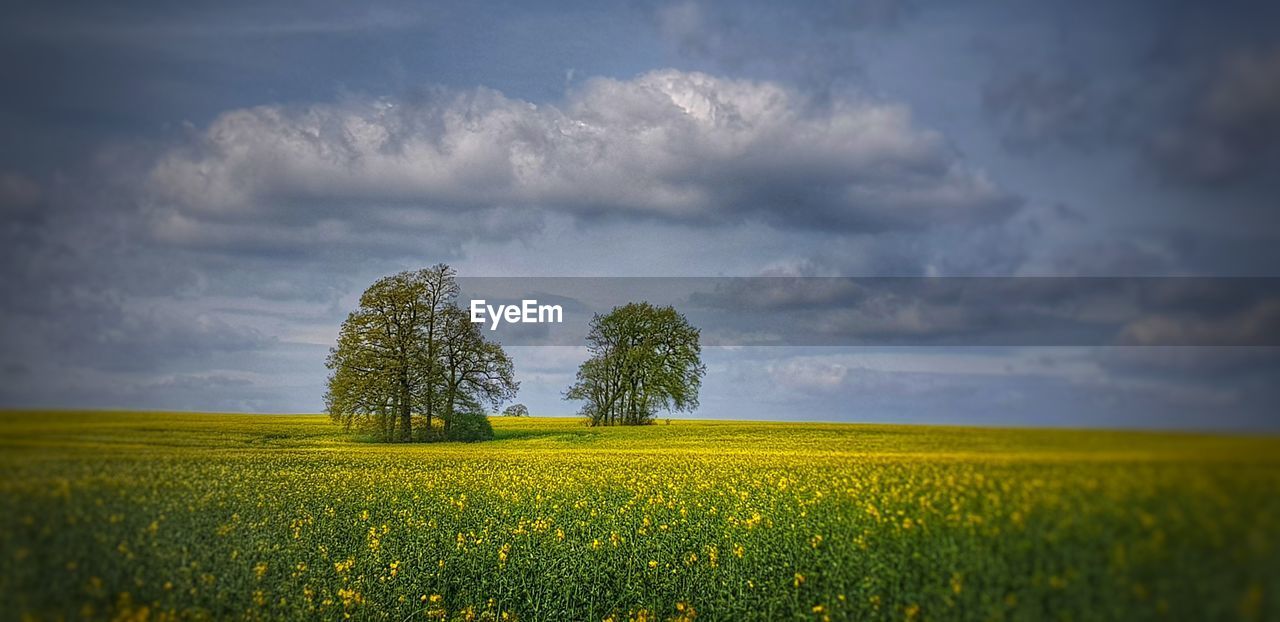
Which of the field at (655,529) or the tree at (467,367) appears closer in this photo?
the field at (655,529)

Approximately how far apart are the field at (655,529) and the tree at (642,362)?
4584 mm

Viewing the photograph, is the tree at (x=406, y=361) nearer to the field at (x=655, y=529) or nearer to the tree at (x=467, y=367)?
the tree at (x=467, y=367)

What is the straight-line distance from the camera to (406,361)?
17.1m

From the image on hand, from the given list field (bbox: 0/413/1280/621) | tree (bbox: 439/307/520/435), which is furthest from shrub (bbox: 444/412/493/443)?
field (bbox: 0/413/1280/621)

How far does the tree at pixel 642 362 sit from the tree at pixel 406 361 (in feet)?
6.91

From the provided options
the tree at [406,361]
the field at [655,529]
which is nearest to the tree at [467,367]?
the tree at [406,361]

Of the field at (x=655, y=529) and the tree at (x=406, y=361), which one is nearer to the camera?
the field at (x=655, y=529)

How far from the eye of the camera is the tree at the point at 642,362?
17219mm

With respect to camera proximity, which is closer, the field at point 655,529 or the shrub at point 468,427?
the field at point 655,529

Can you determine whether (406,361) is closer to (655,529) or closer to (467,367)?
(467,367)

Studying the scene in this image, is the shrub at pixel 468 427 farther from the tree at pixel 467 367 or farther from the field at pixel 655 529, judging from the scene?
the field at pixel 655 529

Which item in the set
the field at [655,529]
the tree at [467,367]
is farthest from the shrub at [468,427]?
the field at [655,529]

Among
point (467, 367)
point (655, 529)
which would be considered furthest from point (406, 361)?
point (655, 529)

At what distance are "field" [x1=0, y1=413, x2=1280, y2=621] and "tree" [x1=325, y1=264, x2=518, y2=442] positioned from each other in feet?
13.9
